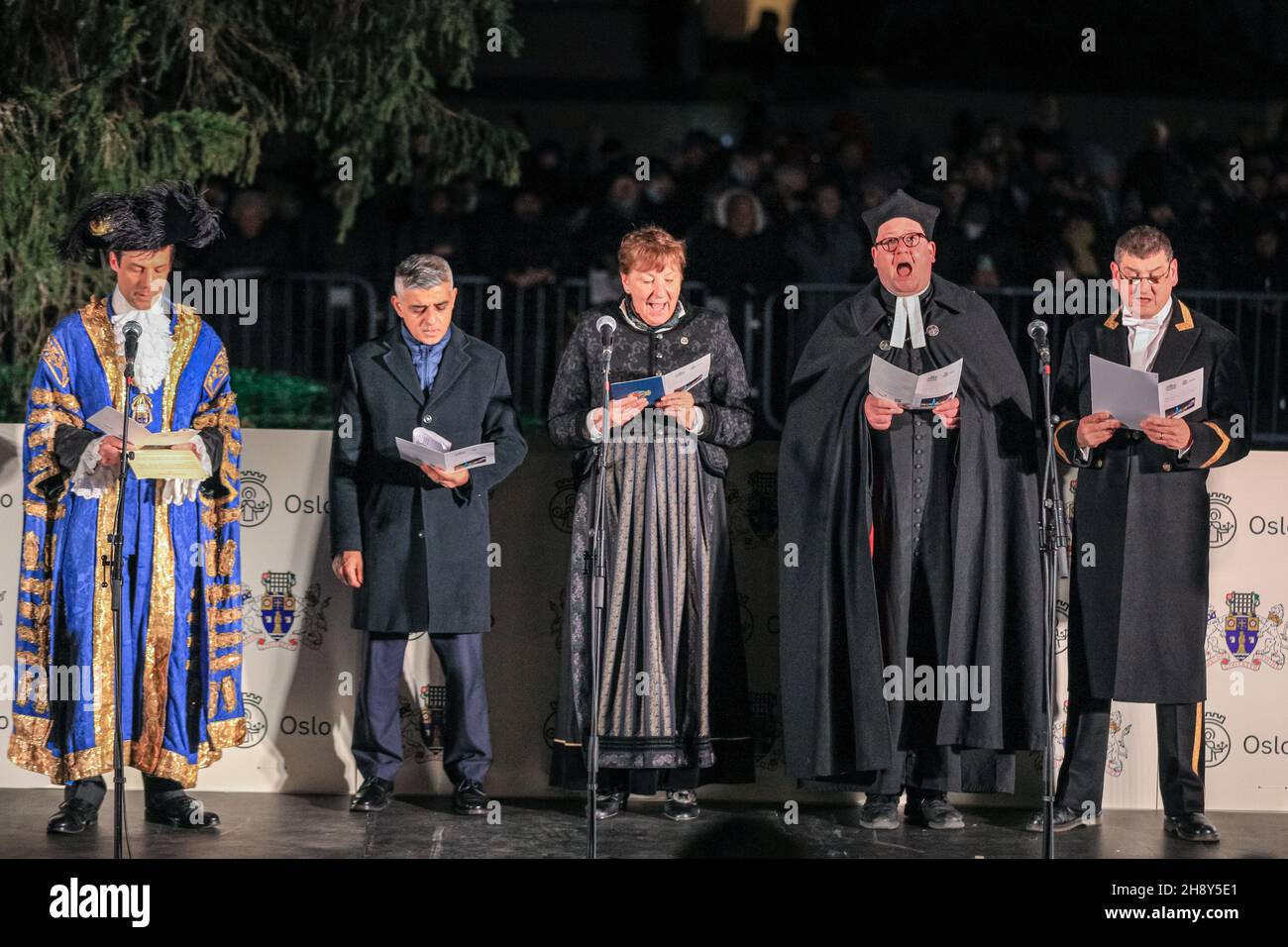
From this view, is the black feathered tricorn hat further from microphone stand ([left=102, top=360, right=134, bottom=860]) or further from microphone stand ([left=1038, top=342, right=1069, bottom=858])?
microphone stand ([left=1038, top=342, right=1069, bottom=858])

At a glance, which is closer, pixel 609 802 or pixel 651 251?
pixel 651 251

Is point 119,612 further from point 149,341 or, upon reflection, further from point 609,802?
point 609,802

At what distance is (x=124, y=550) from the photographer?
6363mm

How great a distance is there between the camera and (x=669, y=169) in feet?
35.1

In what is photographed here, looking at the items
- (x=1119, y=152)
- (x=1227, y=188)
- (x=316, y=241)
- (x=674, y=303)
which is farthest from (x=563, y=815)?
(x=1119, y=152)

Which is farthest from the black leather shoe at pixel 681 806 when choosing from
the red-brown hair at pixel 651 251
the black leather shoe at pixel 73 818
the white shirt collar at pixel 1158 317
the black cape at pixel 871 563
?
the white shirt collar at pixel 1158 317

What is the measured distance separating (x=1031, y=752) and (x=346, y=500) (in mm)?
2766

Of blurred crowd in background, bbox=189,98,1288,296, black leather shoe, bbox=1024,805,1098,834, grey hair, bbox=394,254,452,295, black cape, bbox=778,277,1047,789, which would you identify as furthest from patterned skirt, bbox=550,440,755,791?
blurred crowd in background, bbox=189,98,1288,296

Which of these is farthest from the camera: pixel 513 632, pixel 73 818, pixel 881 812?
pixel 513 632

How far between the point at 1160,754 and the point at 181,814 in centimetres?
349

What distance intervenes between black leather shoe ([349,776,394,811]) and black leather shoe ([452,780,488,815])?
264 millimetres

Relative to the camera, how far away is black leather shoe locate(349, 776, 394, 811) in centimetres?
672

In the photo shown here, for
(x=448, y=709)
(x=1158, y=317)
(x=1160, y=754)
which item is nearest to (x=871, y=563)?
(x=1160, y=754)

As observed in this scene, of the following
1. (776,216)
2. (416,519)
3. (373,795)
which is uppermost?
(776,216)
